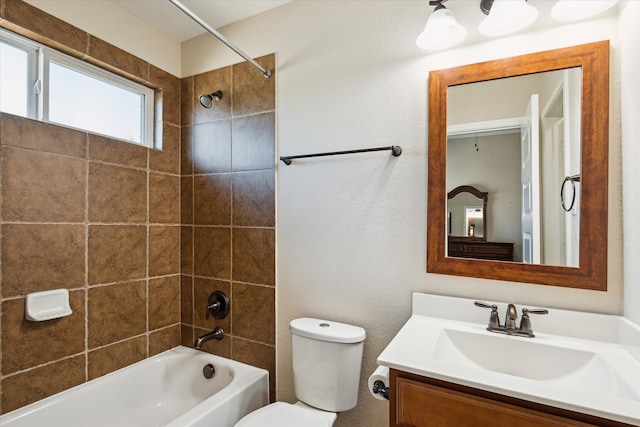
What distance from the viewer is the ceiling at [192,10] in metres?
1.80

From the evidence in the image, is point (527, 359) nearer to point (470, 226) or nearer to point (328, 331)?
point (470, 226)

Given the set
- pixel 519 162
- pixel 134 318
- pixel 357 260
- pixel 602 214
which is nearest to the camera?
pixel 602 214

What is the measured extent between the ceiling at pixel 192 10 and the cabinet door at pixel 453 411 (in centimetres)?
200

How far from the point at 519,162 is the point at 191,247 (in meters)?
1.95

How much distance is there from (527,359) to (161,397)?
1.96 meters

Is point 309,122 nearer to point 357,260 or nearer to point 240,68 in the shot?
point 240,68

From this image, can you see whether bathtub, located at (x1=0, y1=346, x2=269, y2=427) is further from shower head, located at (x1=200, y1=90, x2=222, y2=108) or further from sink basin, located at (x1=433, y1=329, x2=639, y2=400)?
shower head, located at (x1=200, y1=90, x2=222, y2=108)

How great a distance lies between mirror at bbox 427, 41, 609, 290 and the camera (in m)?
1.17

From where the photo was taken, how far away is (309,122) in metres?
1.74

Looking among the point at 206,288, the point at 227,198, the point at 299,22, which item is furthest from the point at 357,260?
the point at 299,22

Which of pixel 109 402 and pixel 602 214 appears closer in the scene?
pixel 602 214

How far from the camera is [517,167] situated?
1.31 meters

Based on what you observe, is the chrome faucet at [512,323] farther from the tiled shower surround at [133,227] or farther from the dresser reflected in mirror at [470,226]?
the tiled shower surround at [133,227]

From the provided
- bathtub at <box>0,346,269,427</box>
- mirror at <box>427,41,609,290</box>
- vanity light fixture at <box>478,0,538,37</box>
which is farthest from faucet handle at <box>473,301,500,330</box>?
bathtub at <box>0,346,269,427</box>
